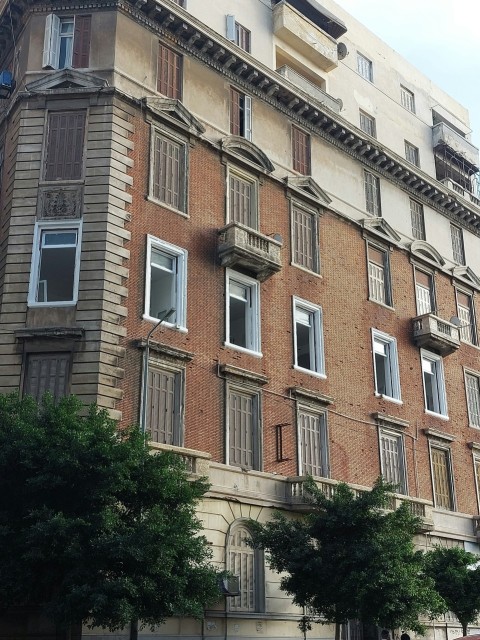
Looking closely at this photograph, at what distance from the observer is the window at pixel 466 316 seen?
3900cm

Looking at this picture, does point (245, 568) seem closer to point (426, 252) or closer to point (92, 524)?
point (92, 524)

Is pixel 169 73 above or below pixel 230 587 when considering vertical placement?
above

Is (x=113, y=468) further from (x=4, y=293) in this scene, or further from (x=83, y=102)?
(x=83, y=102)

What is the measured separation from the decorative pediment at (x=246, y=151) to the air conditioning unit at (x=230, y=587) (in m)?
14.8

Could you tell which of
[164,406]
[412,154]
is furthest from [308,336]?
[412,154]

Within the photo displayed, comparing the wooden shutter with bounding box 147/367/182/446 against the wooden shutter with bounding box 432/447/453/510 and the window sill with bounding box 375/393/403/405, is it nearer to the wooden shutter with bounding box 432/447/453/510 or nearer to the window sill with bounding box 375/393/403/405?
the window sill with bounding box 375/393/403/405

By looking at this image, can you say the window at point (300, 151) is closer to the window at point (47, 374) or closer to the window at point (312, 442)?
the window at point (312, 442)

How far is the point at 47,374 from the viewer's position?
77.4ft

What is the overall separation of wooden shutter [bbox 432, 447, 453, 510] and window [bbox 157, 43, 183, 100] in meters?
17.5

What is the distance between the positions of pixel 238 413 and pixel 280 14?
60.3 ft

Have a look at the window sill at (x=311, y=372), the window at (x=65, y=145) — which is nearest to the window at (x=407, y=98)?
the window sill at (x=311, y=372)

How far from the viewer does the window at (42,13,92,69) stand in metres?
28.0

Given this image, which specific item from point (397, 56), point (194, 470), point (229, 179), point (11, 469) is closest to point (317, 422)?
point (194, 470)

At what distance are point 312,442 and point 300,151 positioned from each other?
473 inches
